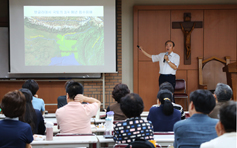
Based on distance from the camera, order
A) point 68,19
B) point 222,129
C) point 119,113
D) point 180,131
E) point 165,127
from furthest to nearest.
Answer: point 68,19 < point 119,113 < point 165,127 < point 180,131 < point 222,129

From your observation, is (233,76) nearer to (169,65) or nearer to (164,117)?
(169,65)

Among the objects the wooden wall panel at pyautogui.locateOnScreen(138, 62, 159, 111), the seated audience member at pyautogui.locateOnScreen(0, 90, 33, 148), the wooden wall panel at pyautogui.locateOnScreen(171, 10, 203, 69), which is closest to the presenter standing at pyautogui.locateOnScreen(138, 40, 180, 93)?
the wooden wall panel at pyautogui.locateOnScreen(138, 62, 159, 111)

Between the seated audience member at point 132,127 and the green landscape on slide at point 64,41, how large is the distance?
438cm

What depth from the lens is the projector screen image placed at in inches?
257

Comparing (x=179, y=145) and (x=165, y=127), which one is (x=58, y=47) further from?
(x=179, y=145)

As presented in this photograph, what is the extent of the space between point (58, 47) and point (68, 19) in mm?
683

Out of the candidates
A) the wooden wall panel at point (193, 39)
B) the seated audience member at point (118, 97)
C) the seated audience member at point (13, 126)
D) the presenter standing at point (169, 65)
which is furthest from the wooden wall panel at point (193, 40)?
the seated audience member at point (13, 126)

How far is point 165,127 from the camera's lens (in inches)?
117

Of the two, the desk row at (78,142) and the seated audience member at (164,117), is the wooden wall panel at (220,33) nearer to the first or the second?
the seated audience member at (164,117)

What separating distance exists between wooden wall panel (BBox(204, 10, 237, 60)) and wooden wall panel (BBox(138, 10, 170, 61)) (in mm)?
979

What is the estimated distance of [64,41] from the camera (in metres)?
6.61

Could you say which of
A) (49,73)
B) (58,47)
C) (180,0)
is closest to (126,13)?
(180,0)

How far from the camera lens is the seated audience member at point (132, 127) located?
2.17 meters

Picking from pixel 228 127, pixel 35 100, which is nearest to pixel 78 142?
pixel 228 127
